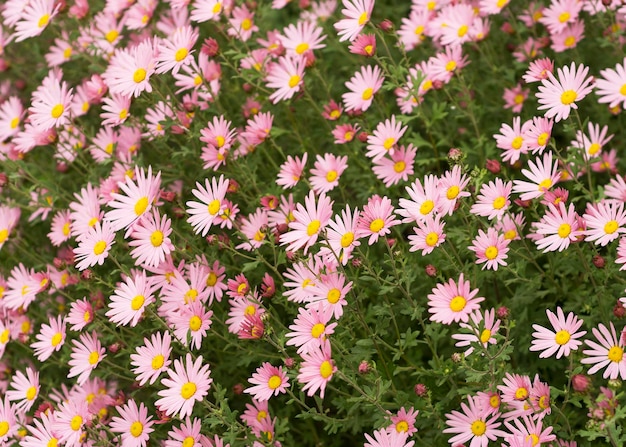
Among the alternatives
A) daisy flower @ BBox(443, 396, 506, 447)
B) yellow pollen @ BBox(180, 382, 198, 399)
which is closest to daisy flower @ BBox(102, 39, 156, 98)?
yellow pollen @ BBox(180, 382, 198, 399)

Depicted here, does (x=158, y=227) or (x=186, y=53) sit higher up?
(x=186, y=53)

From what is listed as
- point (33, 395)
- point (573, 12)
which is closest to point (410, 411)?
point (33, 395)

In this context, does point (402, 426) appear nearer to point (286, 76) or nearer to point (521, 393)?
point (521, 393)

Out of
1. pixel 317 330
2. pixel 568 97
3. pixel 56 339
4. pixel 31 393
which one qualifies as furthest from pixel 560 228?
pixel 31 393

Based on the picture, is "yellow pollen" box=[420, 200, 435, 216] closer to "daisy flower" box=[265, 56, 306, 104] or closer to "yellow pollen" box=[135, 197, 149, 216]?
"daisy flower" box=[265, 56, 306, 104]

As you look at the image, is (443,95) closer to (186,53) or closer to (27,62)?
(186,53)

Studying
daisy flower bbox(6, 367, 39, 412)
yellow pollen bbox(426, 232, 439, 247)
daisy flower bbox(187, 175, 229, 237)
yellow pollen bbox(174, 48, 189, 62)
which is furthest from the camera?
yellow pollen bbox(174, 48, 189, 62)

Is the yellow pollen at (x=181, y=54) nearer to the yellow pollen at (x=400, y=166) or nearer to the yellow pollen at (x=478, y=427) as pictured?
the yellow pollen at (x=400, y=166)
